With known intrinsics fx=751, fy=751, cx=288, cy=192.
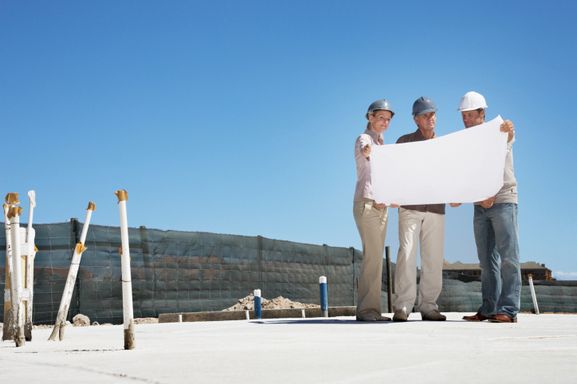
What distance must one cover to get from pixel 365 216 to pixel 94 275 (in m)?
6.85

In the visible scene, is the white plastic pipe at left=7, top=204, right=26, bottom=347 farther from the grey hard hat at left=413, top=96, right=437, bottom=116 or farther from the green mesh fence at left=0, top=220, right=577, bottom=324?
the green mesh fence at left=0, top=220, right=577, bottom=324

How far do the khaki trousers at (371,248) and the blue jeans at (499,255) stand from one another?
0.92 metres

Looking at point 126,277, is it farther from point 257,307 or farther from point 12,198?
point 257,307

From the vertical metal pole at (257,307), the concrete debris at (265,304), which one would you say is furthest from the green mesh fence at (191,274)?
the vertical metal pole at (257,307)

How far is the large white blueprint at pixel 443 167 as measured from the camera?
268 inches

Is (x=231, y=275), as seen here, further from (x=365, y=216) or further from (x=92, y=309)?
(x=365, y=216)

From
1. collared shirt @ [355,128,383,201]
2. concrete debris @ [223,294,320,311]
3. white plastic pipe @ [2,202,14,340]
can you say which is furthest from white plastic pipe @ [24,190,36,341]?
concrete debris @ [223,294,320,311]

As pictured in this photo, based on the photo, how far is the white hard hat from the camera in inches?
275

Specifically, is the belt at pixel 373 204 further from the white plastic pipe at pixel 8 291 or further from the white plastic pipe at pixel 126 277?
the white plastic pipe at pixel 8 291

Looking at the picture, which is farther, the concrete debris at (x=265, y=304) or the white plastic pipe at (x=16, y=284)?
the concrete debris at (x=265, y=304)

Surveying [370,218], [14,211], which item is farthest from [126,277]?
[370,218]

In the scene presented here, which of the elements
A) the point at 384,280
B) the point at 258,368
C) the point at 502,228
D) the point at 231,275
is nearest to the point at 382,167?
the point at 502,228

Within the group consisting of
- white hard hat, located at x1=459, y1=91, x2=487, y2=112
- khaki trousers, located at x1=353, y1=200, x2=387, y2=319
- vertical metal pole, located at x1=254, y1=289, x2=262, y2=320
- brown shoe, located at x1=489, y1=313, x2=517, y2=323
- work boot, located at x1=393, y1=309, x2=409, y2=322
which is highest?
white hard hat, located at x1=459, y1=91, x2=487, y2=112

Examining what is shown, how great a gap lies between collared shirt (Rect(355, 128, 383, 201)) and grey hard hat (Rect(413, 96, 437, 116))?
1.41ft
